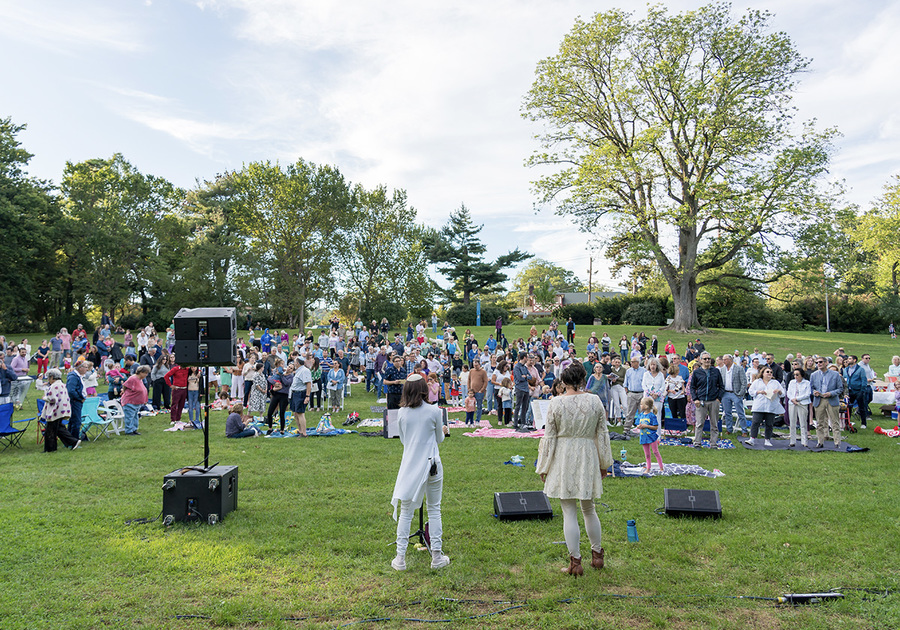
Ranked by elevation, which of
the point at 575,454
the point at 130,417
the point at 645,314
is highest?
the point at 645,314

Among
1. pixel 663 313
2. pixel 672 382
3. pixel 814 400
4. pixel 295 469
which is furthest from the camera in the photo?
pixel 663 313

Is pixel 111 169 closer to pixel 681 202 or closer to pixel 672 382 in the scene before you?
pixel 681 202

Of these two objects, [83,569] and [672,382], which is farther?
[672,382]

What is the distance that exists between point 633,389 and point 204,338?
935 centimetres

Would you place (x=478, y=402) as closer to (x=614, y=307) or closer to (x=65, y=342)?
(x=65, y=342)

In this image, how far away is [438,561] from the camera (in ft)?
15.9

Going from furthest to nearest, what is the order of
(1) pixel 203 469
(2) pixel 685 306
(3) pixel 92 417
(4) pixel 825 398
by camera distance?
(2) pixel 685 306
(3) pixel 92 417
(4) pixel 825 398
(1) pixel 203 469

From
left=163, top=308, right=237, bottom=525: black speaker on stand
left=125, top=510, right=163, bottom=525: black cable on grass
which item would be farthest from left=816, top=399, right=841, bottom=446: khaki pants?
left=125, top=510, right=163, bottom=525: black cable on grass

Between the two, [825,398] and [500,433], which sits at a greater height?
[825,398]

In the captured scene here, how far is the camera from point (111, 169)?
140 ft

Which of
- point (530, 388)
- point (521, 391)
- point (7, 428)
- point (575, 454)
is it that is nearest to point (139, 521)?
point (575, 454)

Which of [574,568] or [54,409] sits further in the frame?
[54,409]

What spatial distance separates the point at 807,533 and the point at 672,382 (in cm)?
681

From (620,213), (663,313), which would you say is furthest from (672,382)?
(663,313)
